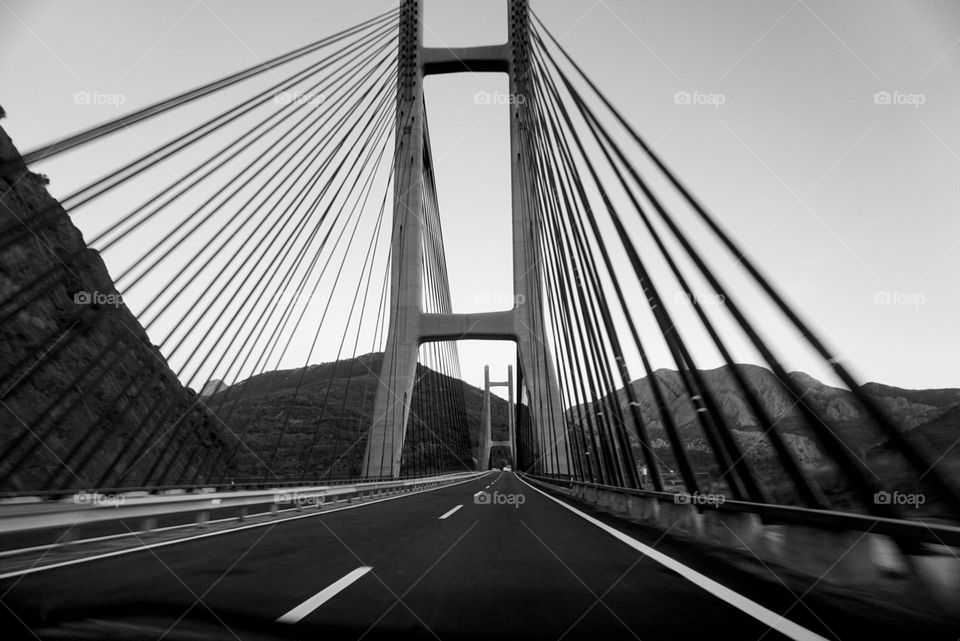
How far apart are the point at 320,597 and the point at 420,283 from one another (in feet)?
73.4

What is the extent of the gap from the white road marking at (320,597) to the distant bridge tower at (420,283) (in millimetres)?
19012

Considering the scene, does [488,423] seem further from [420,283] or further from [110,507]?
[110,507]

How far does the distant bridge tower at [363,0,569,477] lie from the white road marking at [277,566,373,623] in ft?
62.4

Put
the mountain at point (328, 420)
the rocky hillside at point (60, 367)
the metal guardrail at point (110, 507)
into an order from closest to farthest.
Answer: the metal guardrail at point (110, 507) → the rocky hillside at point (60, 367) → the mountain at point (328, 420)

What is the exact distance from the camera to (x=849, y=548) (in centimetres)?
386

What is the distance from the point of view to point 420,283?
25.8m

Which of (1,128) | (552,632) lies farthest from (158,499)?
(1,128)

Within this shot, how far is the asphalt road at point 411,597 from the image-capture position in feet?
9.78

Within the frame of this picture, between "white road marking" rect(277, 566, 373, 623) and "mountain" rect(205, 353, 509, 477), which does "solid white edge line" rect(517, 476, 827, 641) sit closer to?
"white road marking" rect(277, 566, 373, 623)

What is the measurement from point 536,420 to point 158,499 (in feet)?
66.5

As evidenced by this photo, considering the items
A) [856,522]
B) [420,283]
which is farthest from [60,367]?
[856,522]

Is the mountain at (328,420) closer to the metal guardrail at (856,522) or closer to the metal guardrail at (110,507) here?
the metal guardrail at (110,507)

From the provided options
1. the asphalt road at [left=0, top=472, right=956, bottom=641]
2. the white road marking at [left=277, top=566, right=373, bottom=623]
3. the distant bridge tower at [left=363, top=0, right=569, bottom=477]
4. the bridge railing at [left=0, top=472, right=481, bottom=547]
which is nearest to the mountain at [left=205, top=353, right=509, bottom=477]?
the distant bridge tower at [left=363, top=0, right=569, bottom=477]

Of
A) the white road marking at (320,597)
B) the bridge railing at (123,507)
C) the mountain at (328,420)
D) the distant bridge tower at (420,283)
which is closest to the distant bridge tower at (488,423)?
the mountain at (328,420)
